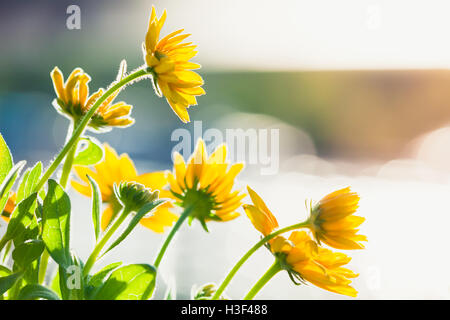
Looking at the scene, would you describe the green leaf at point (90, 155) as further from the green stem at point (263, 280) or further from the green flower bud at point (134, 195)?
the green stem at point (263, 280)

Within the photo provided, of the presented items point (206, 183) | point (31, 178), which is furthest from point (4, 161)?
point (206, 183)

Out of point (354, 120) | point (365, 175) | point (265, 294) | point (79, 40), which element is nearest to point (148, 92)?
point (79, 40)

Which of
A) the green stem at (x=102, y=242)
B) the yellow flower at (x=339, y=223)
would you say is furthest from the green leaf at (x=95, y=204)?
the yellow flower at (x=339, y=223)

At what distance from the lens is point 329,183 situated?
7.00ft

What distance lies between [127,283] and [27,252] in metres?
0.06

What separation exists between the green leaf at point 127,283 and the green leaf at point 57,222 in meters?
0.03

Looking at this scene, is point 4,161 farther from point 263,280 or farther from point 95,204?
point 263,280

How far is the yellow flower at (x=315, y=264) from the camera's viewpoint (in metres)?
0.33

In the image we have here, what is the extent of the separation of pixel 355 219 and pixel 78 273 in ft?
0.53

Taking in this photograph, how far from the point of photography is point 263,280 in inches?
13.6

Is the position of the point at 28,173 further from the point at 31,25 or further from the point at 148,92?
the point at 148,92

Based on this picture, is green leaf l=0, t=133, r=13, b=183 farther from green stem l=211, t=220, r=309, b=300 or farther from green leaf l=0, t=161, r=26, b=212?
green stem l=211, t=220, r=309, b=300

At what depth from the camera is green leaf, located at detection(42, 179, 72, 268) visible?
1.02 ft

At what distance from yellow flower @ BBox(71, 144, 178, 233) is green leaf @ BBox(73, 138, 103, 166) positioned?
0.01 metres
